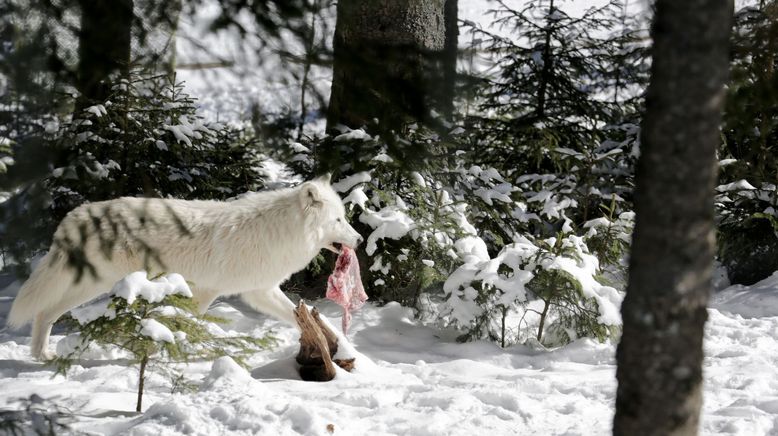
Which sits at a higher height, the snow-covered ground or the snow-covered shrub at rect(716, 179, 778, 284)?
the snow-covered shrub at rect(716, 179, 778, 284)

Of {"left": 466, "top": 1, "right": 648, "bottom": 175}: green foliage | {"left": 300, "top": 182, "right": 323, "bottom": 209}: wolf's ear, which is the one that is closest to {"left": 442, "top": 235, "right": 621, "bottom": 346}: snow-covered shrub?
{"left": 300, "top": 182, "right": 323, "bottom": 209}: wolf's ear

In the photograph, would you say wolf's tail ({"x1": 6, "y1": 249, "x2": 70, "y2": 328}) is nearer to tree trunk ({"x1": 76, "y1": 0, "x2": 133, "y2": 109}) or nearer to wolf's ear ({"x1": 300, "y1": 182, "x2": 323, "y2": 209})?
wolf's ear ({"x1": 300, "y1": 182, "x2": 323, "y2": 209})

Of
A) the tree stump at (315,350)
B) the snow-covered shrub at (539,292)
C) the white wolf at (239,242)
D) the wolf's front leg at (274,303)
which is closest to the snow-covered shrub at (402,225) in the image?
the snow-covered shrub at (539,292)

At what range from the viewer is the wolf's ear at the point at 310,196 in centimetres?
652

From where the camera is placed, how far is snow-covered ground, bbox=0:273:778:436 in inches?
169

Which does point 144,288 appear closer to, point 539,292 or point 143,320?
point 143,320

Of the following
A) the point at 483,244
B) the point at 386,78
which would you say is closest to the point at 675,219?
the point at 386,78

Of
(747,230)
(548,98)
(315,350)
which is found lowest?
(315,350)

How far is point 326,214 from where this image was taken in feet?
22.0

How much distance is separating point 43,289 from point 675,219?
220 inches

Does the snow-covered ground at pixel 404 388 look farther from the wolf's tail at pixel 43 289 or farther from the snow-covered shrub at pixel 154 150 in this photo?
the snow-covered shrub at pixel 154 150

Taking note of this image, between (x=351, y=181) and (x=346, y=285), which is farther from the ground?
(x=351, y=181)


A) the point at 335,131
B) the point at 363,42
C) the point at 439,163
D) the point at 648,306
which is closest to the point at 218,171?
the point at 335,131

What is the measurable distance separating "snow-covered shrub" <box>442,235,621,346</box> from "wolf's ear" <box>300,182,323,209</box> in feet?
4.71
